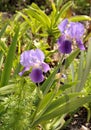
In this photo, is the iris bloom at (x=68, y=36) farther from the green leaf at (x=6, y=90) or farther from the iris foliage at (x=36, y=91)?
the green leaf at (x=6, y=90)

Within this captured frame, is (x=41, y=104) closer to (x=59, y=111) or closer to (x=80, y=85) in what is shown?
(x=59, y=111)

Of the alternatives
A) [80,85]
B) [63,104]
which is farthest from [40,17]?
[63,104]

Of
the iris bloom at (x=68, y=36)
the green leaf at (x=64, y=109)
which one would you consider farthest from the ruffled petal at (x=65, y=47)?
the green leaf at (x=64, y=109)

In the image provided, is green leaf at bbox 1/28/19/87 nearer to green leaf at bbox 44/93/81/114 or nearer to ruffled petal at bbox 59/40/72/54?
green leaf at bbox 44/93/81/114

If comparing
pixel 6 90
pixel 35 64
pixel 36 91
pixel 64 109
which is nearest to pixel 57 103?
pixel 64 109

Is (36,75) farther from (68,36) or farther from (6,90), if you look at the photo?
(6,90)

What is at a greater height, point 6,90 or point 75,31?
point 75,31
